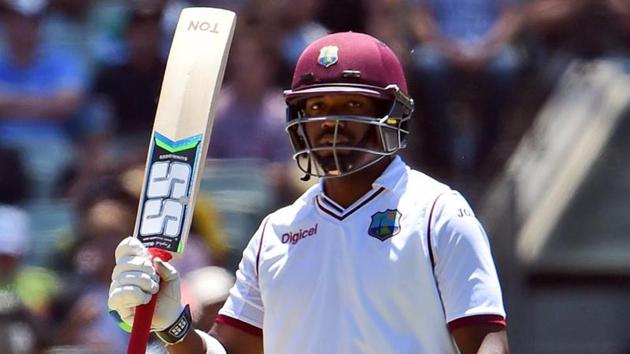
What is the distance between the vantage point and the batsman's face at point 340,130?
3051 mm

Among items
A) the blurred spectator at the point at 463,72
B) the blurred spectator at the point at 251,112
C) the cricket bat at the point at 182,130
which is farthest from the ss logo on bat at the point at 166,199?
the blurred spectator at the point at 463,72

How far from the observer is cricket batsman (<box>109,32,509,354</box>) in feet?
9.61

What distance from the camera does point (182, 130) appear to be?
3.33 meters

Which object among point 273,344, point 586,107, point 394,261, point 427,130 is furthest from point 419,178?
point 586,107

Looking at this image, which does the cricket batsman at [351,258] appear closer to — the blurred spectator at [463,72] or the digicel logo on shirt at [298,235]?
the digicel logo on shirt at [298,235]

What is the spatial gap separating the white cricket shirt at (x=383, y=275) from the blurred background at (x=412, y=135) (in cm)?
259

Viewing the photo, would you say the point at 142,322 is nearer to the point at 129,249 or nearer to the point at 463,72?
the point at 129,249

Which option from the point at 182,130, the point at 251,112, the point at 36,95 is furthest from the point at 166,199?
the point at 36,95

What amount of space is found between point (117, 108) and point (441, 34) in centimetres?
143

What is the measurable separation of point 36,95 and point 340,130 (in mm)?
3545

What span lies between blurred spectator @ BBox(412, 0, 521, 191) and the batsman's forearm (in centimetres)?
290

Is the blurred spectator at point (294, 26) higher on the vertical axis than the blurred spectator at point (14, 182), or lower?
higher

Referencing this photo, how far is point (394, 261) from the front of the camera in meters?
2.95

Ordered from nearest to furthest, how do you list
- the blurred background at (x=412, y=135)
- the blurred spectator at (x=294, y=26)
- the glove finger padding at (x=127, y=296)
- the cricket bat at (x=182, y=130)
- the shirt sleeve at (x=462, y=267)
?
the shirt sleeve at (x=462, y=267) < the glove finger padding at (x=127, y=296) < the cricket bat at (x=182, y=130) < the blurred background at (x=412, y=135) < the blurred spectator at (x=294, y=26)
